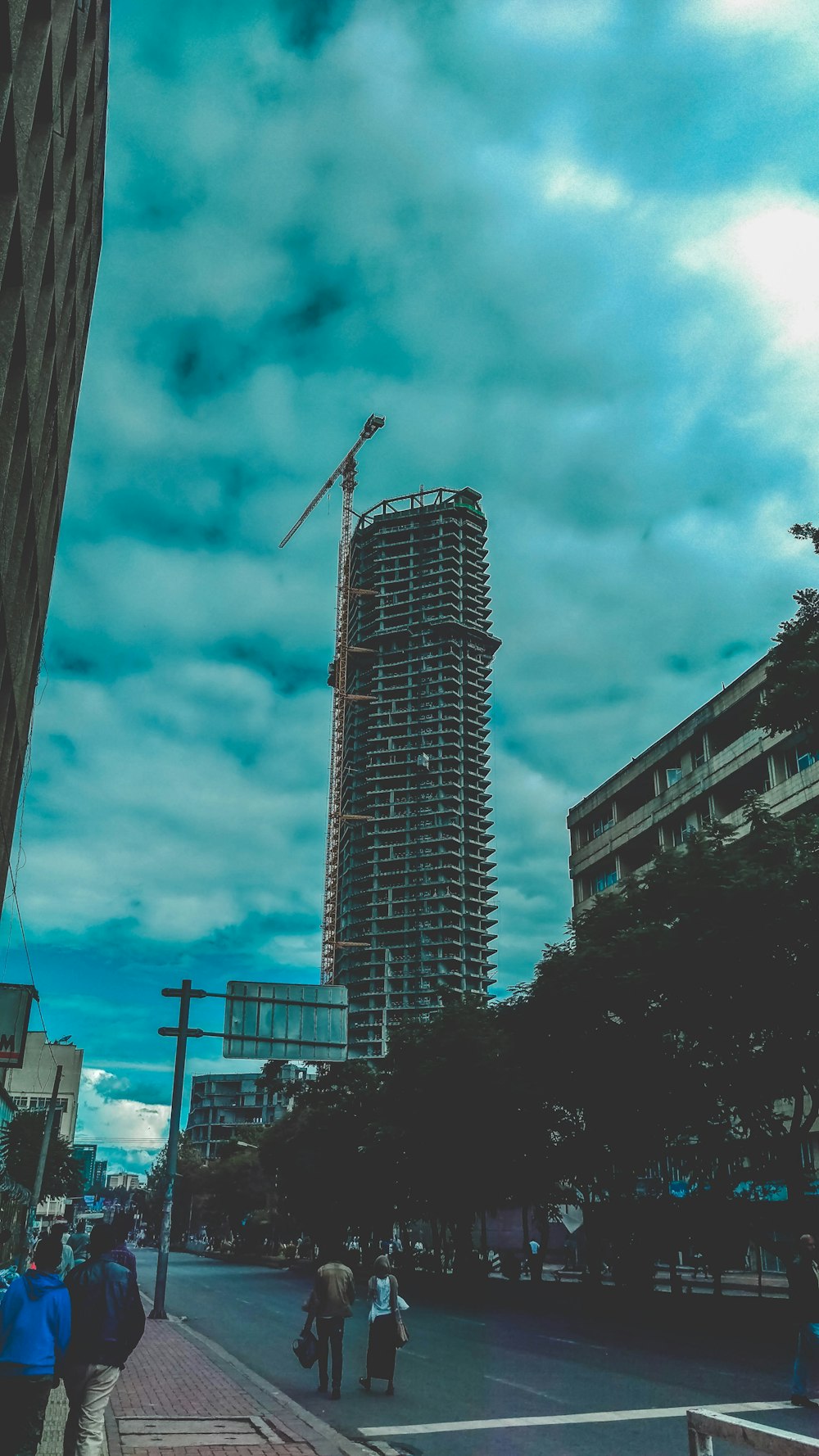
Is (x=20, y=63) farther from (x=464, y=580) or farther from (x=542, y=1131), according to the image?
(x=464, y=580)

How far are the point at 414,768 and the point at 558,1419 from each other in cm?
16403

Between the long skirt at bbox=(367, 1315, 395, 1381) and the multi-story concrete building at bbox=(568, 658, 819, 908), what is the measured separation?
27175 millimetres

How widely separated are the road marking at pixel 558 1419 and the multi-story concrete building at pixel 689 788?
27.3 m

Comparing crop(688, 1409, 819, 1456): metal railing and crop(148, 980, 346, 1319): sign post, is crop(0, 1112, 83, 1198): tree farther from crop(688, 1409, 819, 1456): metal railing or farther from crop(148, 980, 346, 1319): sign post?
crop(688, 1409, 819, 1456): metal railing

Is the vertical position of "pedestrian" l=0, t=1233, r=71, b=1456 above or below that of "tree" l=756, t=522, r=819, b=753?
below

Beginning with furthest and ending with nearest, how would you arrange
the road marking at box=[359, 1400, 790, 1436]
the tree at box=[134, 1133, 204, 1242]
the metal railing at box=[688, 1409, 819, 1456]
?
the tree at box=[134, 1133, 204, 1242]
the road marking at box=[359, 1400, 790, 1436]
the metal railing at box=[688, 1409, 819, 1456]

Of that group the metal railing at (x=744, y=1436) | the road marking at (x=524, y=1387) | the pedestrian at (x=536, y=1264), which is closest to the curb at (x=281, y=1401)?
the road marking at (x=524, y=1387)

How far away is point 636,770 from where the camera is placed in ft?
190

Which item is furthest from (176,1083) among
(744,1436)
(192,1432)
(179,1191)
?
(179,1191)

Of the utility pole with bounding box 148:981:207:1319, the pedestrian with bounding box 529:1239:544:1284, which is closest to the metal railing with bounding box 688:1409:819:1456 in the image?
the utility pole with bounding box 148:981:207:1319

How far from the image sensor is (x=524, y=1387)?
1357cm

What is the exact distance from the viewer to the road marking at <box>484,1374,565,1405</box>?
12.6 metres

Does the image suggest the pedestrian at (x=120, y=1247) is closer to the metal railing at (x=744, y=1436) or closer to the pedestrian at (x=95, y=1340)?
the pedestrian at (x=95, y=1340)

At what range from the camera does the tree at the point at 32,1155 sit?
5628 cm
